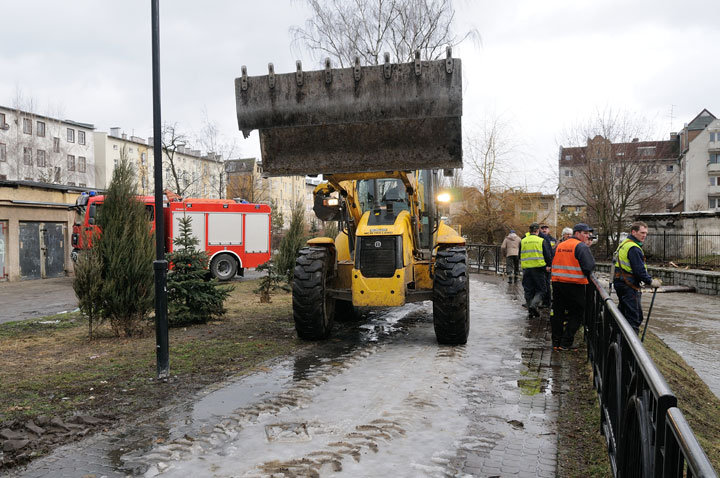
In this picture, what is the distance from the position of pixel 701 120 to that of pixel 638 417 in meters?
86.1

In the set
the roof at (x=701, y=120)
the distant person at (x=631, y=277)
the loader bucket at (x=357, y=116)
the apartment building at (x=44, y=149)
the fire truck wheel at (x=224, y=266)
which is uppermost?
the roof at (x=701, y=120)

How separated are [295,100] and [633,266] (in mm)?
5041

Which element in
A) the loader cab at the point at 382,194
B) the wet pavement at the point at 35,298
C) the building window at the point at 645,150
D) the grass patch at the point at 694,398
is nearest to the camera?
the grass patch at the point at 694,398

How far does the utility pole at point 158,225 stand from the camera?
6.44 metres

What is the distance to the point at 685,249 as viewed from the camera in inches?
966

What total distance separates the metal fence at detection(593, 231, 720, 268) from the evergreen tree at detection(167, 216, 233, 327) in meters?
19.4

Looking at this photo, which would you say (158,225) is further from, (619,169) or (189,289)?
(619,169)

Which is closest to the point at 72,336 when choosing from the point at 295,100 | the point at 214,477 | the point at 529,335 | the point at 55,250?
the point at 295,100

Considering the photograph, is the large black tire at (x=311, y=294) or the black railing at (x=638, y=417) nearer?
the black railing at (x=638, y=417)

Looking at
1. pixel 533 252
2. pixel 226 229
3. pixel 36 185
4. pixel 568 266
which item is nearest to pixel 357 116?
pixel 568 266

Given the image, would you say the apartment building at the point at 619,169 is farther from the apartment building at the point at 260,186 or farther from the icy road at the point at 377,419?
the icy road at the point at 377,419

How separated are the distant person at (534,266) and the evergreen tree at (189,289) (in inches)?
233

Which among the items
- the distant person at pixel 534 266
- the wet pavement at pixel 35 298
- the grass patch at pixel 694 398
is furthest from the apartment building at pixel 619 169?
the wet pavement at pixel 35 298

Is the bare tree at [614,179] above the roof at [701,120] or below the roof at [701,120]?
below
